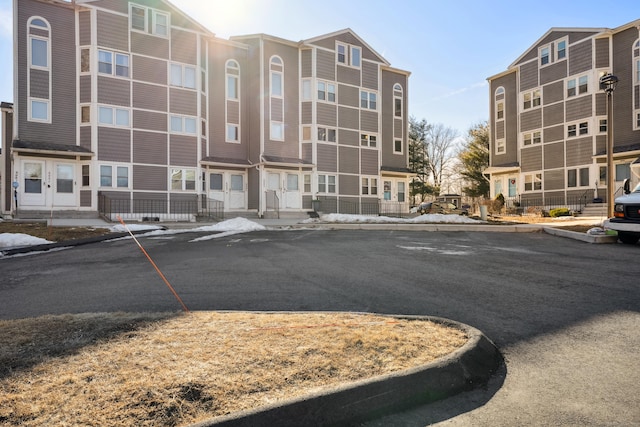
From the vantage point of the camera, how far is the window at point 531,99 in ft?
109

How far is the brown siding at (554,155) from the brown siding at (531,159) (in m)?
0.53

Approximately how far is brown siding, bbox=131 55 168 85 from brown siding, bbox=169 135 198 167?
3.57m

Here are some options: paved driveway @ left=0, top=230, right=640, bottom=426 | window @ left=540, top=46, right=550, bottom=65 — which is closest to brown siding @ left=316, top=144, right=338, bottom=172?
paved driveway @ left=0, top=230, right=640, bottom=426

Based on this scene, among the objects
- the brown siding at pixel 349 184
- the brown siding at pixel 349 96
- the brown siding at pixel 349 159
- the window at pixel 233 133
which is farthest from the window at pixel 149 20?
the brown siding at pixel 349 184

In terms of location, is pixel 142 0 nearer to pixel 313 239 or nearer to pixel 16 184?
pixel 16 184

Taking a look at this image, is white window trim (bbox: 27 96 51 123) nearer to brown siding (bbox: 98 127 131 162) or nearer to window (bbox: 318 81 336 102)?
brown siding (bbox: 98 127 131 162)

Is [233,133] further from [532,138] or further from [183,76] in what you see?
[532,138]

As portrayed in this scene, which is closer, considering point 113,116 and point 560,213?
point 113,116

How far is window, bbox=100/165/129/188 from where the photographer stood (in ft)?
71.9

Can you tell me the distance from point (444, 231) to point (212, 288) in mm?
12112

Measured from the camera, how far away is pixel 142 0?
23.2m

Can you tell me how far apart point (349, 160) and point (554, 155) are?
17.1 meters

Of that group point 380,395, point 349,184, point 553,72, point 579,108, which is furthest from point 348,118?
point 380,395

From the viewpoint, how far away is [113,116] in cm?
2231
